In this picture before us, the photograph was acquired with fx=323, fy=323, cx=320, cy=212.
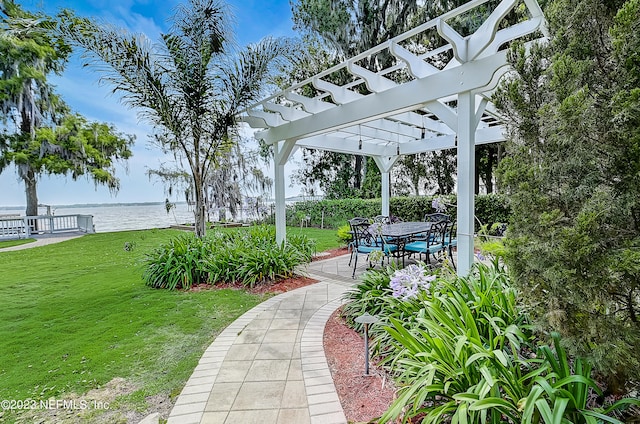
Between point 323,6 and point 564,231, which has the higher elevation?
point 323,6

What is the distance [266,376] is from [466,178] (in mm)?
2781

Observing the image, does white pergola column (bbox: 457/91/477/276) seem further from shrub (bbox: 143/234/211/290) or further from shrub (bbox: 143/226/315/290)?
shrub (bbox: 143/234/211/290)

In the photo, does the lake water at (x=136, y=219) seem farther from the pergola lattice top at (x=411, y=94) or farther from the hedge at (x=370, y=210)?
the hedge at (x=370, y=210)

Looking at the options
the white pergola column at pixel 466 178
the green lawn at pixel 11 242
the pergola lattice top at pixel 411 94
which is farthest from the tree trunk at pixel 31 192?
the white pergola column at pixel 466 178

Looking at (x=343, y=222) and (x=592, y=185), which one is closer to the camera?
(x=592, y=185)

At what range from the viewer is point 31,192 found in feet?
44.2

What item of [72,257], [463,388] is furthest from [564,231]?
[72,257]

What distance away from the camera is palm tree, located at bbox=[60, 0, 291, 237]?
5208 millimetres

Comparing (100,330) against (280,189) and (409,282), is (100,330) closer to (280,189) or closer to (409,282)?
(409,282)

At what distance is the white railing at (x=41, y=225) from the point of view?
41.7 ft

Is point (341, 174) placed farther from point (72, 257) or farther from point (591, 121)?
point (591, 121)

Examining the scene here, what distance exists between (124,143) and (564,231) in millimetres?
17523

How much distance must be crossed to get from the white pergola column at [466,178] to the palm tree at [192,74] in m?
3.64

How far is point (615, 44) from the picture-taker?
138 centimetres
